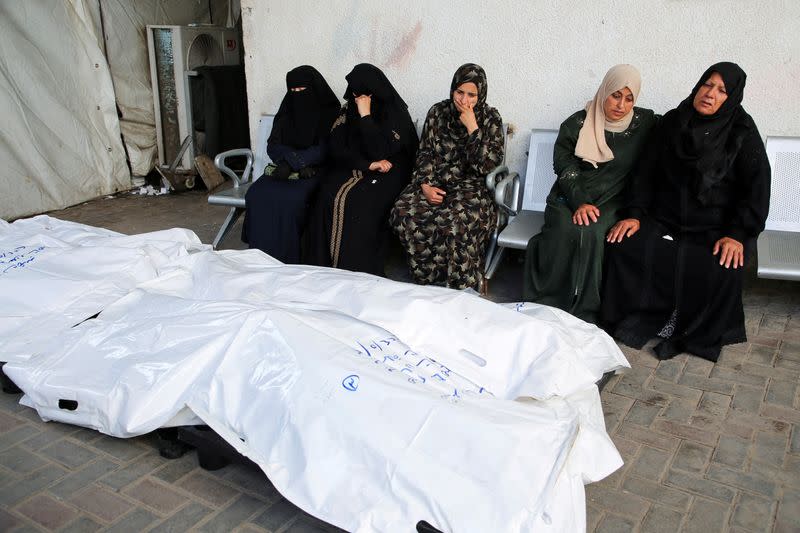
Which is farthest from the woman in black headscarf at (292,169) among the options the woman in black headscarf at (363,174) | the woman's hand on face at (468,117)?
the woman's hand on face at (468,117)

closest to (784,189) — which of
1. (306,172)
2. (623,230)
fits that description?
(623,230)

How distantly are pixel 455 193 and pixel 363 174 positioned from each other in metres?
0.61

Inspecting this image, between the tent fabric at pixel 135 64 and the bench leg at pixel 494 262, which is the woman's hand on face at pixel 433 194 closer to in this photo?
the bench leg at pixel 494 262

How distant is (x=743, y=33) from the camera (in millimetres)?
3838

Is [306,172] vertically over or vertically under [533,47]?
under

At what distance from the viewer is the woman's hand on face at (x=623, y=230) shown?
3.52 metres

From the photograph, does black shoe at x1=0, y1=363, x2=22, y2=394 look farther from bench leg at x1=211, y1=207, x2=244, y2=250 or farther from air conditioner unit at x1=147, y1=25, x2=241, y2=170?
air conditioner unit at x1=147, y1=25, x2=241, y2=170

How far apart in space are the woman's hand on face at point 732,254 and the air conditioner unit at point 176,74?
487cm

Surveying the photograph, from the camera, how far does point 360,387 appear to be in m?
2.13

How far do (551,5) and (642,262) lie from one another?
5.63 ft

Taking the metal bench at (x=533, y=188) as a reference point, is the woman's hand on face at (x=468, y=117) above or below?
above

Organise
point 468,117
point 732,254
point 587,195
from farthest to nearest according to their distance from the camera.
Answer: point 468,117 → point 587,195 → point 732,254

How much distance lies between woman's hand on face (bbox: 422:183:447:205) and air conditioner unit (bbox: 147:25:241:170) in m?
3.32

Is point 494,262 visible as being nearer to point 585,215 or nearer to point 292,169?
point 585,215
